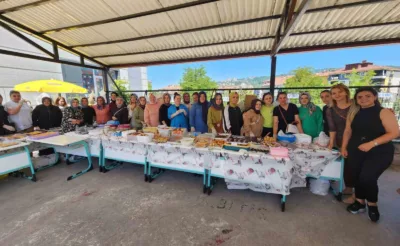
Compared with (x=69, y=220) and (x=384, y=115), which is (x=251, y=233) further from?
(x=69, y=220)

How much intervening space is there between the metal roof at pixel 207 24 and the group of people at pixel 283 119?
50.6 inches

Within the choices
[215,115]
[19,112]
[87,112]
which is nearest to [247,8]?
[215,115]

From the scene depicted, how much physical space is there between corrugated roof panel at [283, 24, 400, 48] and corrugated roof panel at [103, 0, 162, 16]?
2997 mm

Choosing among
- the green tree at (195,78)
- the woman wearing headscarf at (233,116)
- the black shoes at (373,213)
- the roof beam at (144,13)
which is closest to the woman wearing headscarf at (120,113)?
the roof beam at (144,13)

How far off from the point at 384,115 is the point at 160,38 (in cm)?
421

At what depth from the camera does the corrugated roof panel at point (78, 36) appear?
4007 millimetres

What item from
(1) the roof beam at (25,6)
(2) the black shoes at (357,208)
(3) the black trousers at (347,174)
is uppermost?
(1) the roof beam at (25,6)

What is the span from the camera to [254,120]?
120 inches

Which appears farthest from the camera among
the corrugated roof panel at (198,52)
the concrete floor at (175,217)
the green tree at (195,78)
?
the green tree at (195,78)

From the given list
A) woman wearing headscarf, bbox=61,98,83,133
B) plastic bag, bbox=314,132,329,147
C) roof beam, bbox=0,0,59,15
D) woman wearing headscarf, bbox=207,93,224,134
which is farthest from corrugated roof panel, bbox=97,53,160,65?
plastic bag, bbox=314,132,329,147

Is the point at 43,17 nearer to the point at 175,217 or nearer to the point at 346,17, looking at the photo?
the point at 175,217

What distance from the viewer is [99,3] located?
9.75 ft

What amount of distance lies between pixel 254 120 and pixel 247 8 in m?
1.91

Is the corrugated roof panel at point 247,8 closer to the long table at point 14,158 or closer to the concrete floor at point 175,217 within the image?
the concrete floor at point 175,217
